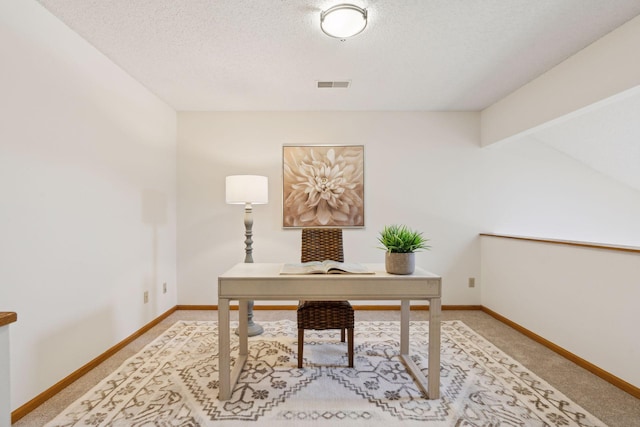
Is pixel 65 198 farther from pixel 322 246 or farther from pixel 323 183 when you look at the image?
pixel 323 183

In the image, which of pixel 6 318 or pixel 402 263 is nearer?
pixel 6 318

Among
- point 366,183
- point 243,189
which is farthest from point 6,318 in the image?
point 366,183

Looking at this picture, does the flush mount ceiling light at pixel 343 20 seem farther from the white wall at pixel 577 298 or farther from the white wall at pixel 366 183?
the white wall at pixel 577 298

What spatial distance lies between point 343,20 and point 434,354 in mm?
2099

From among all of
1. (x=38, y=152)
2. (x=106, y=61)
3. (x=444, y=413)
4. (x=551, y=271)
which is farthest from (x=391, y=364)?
(x=106, y=61)

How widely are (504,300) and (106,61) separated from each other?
169 inches

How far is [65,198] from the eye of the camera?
1991 mm

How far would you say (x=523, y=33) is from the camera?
203cm

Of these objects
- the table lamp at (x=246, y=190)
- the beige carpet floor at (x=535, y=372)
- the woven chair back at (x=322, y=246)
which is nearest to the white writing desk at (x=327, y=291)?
the woven chair back at (x=322, y=246)

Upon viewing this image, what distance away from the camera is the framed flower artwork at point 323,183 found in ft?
11.7

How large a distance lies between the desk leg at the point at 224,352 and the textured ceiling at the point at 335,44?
5.85ft

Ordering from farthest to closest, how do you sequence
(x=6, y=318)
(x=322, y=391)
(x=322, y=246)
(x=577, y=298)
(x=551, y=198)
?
(x=551, y=198) → (x=322, y=246) → (x=577, y=298) → (x=322, y=391) → (x=6, y=318)

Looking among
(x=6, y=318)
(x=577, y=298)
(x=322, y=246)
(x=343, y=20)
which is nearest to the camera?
(x=6, y=318)

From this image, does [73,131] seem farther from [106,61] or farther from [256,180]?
[256,180]
